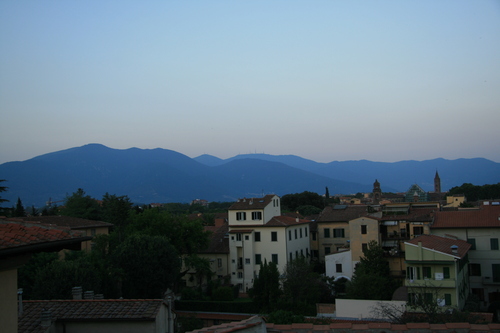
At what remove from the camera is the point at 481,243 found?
34.4m

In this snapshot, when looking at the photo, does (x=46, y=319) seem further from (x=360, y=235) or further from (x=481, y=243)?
(x=481, y=243)

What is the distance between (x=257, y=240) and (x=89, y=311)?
33.1 m

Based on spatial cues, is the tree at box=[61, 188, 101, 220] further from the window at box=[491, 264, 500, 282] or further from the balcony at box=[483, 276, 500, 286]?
the window at box=[491, 264, 500, 282]

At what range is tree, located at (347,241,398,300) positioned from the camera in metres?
30.7

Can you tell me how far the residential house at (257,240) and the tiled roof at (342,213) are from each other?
3.76 metres

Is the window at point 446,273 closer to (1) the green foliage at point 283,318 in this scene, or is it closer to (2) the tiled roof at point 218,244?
(1) the green foliage at point 283,318

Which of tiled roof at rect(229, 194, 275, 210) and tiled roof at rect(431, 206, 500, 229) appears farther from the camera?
tiled roof at rect(229, 194, 275, 210)

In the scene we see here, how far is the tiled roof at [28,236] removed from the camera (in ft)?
15.4

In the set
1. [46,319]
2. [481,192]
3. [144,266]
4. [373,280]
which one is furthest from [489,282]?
[481,192]

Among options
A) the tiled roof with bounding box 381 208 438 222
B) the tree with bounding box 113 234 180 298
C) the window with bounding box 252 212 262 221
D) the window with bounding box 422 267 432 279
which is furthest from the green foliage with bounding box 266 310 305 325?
the window with bounding box 252 212 262 221

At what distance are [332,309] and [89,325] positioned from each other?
945 inches

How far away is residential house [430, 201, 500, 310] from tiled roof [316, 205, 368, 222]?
10.1 m

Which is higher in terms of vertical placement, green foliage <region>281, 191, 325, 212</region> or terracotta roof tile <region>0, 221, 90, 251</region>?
green foliage <region>281, 191, 325, 212</region>

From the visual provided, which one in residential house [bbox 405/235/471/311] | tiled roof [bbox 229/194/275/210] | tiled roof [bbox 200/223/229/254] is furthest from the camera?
tiled roof [bbox 200/223/229/254]
